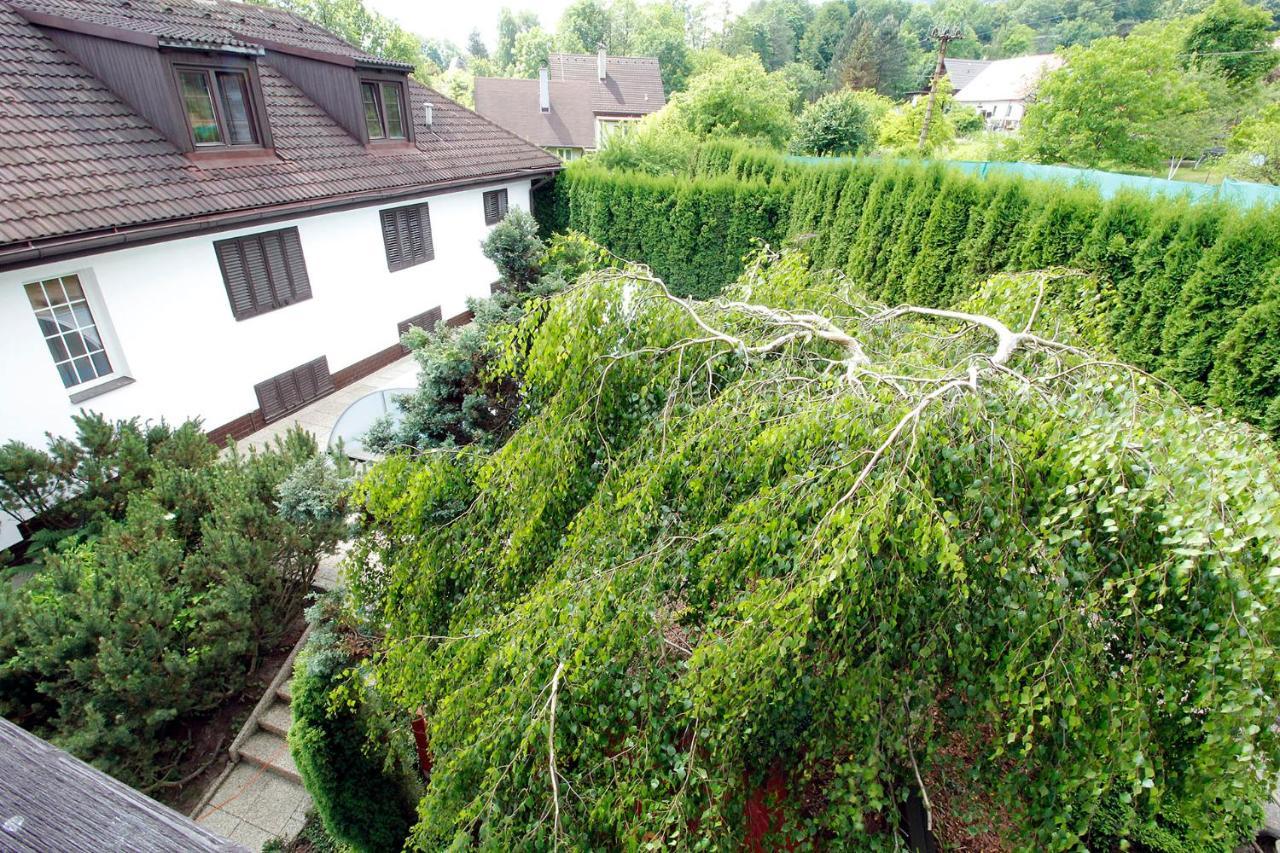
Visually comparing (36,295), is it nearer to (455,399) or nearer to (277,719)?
(455,399)

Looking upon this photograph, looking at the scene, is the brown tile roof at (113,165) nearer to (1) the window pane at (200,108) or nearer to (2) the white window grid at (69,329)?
(1) the window pane at (200,108)

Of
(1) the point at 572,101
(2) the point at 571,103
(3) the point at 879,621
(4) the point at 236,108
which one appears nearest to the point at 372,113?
(4) the point at 236,108

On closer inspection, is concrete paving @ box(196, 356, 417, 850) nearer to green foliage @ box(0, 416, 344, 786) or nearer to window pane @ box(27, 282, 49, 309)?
green foliage @ box(0, 416, 344, 786)

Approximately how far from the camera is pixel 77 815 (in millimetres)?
992

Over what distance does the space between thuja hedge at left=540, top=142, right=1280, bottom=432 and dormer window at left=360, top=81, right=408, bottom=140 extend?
4090 millimetres

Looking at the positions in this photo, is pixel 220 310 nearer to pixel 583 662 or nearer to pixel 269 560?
pixel 269 560

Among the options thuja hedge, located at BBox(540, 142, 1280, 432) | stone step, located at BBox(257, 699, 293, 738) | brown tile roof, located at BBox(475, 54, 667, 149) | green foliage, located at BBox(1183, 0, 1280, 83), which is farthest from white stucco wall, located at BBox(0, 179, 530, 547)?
green foliage, located at BBox(1183, 0, 1280, 83)

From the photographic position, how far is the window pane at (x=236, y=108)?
8.57m

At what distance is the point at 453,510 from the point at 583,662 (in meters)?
1.59

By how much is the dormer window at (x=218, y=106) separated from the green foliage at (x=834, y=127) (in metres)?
18.2

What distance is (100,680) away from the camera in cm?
439

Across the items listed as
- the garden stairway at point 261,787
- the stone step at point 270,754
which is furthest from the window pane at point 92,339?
the stone step at point 270,754

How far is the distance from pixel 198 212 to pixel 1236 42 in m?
43.8

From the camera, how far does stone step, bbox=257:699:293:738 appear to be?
528 cm
